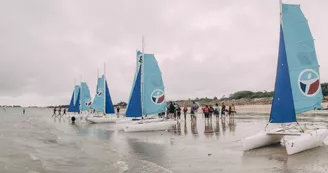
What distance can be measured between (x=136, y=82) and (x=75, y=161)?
446 inches

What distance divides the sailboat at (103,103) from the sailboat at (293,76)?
24.2m

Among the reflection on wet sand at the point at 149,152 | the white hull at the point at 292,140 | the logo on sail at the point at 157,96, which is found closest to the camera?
the white hull at the point at 292,140

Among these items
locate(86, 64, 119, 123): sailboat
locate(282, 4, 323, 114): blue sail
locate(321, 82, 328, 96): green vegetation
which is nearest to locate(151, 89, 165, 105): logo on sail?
locate(282, 4, 323, 114): blue sail

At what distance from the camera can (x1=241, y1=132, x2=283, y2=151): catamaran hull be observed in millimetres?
12336

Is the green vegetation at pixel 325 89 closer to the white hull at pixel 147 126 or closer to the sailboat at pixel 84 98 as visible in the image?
the sailboat at pixel 84 98

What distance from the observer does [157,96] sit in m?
23.2

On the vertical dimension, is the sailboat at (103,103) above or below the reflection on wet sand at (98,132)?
above

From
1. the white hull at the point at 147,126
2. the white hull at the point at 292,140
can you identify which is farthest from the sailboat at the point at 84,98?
the white hull at the point at 292,140

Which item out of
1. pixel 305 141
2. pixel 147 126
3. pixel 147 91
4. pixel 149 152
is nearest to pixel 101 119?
pixel 147 91

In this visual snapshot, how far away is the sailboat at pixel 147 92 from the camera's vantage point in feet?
74.4

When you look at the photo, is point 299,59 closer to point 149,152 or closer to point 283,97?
point 283,97

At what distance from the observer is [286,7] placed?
13305 mm

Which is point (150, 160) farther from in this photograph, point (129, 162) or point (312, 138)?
point (312, 138)

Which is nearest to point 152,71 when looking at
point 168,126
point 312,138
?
point 168,126
